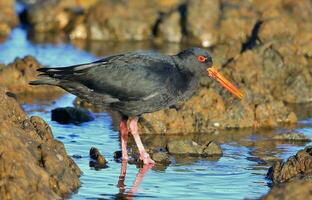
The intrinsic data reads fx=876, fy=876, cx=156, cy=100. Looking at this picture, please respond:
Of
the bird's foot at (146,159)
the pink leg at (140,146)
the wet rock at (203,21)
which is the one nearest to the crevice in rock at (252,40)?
the wet rock at (203,21)

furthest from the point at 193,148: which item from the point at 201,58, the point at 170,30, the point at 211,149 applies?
the point at 170,30

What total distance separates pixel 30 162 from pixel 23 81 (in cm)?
659

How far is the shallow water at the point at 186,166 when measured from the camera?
8.48m

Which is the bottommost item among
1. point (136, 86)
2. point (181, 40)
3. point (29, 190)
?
point (29, 190)

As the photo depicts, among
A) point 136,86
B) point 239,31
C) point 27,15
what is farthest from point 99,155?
point 27,15

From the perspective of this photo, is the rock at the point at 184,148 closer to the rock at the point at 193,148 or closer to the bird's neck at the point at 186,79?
the rock at the point at 193,148

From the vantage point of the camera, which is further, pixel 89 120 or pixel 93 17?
pixel 93 17

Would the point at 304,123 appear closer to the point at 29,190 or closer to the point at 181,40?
the point at 29,190

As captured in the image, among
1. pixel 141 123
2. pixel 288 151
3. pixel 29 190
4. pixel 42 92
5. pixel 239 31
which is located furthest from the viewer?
pixel 239 31

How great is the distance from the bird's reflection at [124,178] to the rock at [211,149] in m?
0.87

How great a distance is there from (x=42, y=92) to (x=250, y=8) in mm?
7647

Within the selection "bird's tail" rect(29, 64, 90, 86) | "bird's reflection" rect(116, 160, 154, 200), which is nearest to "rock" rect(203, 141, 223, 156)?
"bird's reflection" rect(116, 160, 154, 200)

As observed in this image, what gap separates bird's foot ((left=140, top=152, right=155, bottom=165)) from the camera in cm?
973

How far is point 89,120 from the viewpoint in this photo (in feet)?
40.1
